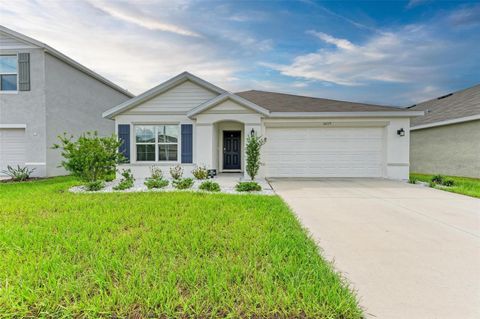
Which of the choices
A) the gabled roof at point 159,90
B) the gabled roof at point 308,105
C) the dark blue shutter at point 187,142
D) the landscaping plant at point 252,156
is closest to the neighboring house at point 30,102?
the gabled roof at point 159,90

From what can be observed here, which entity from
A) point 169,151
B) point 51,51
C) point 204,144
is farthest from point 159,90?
point 51,51

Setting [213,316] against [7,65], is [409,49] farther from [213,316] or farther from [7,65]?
[7,65]

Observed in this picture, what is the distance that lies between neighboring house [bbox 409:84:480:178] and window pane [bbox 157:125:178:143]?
46.7 ft

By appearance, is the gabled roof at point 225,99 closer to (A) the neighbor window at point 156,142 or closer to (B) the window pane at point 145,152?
(A) the neighbor window at point 156,142

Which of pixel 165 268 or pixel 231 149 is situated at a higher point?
pixel 231 149

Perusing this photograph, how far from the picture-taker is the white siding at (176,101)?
1057 centimetres

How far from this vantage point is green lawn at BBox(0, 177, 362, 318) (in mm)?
2031

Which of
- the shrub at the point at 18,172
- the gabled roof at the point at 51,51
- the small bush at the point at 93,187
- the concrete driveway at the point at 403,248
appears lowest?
the concrete driveway at the point at 403,248

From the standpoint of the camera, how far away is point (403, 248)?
3.32 meters

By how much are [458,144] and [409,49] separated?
223 inches

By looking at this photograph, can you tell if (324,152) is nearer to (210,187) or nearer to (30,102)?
(210,187)

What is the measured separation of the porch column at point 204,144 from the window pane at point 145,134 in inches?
89.7

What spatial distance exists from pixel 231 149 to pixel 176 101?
139 inches

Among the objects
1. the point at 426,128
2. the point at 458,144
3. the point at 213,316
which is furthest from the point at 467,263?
the point at 426,128
